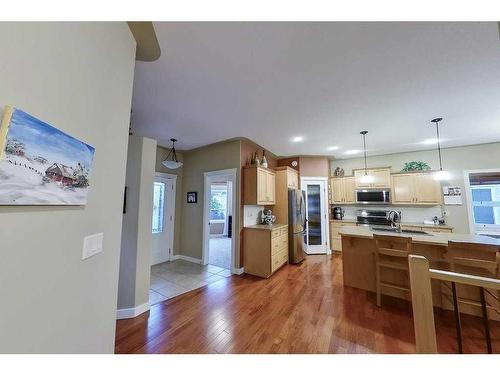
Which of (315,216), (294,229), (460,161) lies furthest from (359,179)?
(294,229)

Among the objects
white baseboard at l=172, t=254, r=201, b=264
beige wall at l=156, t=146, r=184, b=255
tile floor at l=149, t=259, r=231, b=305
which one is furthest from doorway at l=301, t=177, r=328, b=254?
beige wall at l=156, t=146, r=184, b=255

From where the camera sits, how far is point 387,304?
8.44 ft

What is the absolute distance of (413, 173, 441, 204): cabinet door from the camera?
4.37m

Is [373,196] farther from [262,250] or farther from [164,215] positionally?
[164,215]

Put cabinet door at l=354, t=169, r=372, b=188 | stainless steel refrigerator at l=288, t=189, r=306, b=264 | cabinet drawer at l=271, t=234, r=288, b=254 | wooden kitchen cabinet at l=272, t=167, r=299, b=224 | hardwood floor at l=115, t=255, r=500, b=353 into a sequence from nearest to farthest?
hardwood floor at l=115, t=255, r=500, b=353 < cabinet drawer at l=271, t=234, r=288, b=254 < stainless steel refrigerator at l=288, t=189, r=306, b=264 < wooden kitchen cabinet at l=272, t=167, r=299, b=224 < cabinet door at l=354, t=169, r=372, b=188

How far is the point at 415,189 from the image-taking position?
15.0 feet

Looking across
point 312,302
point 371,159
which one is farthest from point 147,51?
point 371,159

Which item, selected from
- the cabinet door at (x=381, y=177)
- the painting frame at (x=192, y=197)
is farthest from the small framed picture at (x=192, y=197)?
the cabinet door at (x=381, y=177)

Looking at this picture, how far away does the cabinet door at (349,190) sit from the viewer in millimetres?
5285

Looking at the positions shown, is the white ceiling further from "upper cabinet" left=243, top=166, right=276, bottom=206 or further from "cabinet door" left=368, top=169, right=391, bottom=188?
"cabinet door" left=368, top=169, right=391, bottom=188

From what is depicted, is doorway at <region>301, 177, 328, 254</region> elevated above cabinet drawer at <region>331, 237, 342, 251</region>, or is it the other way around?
doorway at <region>301, 177, 328, 254</region>

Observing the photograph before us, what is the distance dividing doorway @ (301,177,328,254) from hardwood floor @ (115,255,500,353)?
2.16m

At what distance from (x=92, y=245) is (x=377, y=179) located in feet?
19.2

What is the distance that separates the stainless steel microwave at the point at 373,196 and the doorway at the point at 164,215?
16.1ft
